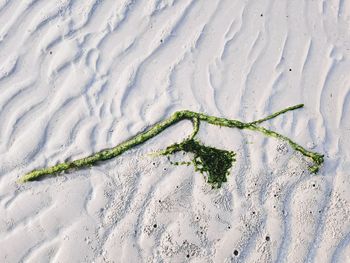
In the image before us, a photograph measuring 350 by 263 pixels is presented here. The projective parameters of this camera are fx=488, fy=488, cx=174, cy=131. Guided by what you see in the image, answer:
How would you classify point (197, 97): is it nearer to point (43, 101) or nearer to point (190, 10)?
point (190, 10)

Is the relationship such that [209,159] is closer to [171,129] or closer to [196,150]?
[196,150]

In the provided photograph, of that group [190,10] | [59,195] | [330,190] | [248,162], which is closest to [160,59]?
[190,10]

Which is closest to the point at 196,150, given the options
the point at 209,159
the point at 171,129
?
the point at 209,159

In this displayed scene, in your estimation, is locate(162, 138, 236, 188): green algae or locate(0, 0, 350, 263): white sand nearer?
locate(0, 0, 350, 263): white sand

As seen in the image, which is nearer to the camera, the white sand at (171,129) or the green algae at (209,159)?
the white sand at (171,129)

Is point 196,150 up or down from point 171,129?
down
